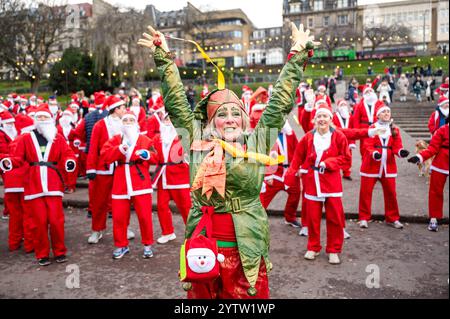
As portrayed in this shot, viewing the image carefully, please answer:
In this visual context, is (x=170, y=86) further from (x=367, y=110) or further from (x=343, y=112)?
(x=343, y=112)

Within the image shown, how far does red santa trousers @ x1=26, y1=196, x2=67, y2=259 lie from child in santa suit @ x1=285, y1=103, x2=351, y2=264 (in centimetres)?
351

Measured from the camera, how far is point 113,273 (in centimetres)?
544

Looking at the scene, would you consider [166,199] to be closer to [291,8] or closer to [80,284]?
[80,284]

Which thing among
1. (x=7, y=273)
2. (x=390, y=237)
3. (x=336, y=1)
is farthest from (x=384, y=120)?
(x=7, y=273)

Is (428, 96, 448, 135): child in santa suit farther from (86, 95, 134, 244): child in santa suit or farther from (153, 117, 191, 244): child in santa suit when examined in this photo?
(86, 95, 134, 244): child in santa suit

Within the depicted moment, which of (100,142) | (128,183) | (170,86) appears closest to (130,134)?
(128,183)

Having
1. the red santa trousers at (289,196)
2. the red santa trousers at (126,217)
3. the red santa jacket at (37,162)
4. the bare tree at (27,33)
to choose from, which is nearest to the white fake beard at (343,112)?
the red santa trousers at (289,196)

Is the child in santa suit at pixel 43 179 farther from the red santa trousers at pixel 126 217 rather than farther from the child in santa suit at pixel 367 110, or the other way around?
the child in santa suit at pixel 367 110

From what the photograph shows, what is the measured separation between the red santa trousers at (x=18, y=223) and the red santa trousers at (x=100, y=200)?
98 cm

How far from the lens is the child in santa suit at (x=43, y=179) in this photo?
5.77 m

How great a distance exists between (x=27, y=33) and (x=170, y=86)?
7.51 meters

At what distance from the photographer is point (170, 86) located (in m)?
2.98
